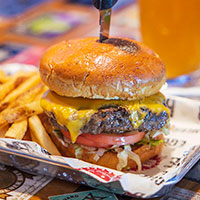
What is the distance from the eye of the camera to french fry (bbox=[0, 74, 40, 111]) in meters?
2.52

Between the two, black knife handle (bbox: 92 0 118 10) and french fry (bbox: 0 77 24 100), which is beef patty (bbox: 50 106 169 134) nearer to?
black knife handle (bbox: 92 0 118 10)

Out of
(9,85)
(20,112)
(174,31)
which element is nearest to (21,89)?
(9,85)

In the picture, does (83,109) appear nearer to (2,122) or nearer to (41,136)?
(41,136)

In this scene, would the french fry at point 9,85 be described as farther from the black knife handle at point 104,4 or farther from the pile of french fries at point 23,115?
the black knife handle at point 104,4

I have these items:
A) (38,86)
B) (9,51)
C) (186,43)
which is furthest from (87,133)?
(9,51)

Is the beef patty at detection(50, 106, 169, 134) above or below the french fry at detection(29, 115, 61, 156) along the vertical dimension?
above

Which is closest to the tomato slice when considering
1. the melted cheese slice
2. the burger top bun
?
the melted cheese slice

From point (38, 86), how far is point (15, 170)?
0.70 m

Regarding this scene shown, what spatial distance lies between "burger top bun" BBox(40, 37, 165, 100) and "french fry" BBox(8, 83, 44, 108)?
34 cm

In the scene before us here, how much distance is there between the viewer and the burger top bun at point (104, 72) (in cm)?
208

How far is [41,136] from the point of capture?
2.29m

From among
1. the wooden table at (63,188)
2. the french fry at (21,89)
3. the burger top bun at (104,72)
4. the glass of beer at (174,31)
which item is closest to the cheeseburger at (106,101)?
the burger top bun at (104,72)

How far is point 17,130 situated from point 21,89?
1.60 ft

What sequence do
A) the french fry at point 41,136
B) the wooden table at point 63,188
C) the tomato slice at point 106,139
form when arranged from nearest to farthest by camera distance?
the wooden table at point 63,188 → the tomato slice at point 106,139 → the french fry at point 41,136
